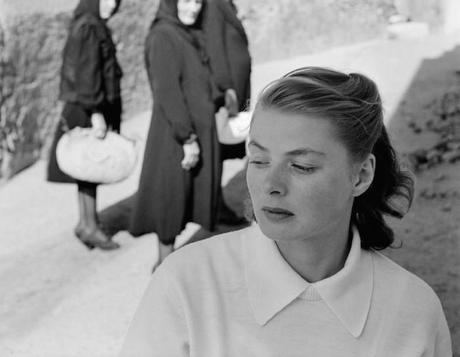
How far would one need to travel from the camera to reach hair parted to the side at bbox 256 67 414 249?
1502 millimetres

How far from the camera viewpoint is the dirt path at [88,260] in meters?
4.09

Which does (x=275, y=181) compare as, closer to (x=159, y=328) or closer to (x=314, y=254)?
(x=314, y=254)

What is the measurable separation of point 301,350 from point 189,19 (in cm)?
308

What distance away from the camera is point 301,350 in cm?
154

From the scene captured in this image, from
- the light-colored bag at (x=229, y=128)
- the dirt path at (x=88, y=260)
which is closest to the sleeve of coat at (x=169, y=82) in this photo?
the light-colored bag at (x=229, y=128)

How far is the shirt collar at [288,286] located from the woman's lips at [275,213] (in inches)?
4.9

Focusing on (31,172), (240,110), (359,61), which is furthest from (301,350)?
(359,61)

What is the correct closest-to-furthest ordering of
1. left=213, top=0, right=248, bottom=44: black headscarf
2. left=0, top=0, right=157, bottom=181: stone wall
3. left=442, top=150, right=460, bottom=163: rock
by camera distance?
left=213, top=0, right=248, bottom=44: black headscarf, left=442, top=150, right=460, bottom=163: rock, left=0, top=0, right=157, bottom=181: stone wall

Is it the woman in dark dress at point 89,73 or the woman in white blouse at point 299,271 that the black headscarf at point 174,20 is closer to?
the woman in dark dress at point 89,73

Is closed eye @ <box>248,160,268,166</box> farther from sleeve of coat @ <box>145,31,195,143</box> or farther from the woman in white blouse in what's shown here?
sleeve of coat @ <box>145,31,195,143</box>

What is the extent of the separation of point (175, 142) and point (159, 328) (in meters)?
2.83

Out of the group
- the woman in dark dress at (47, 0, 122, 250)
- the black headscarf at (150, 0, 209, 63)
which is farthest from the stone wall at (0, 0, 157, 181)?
the black headscarf at (150, 0, 209, 63)

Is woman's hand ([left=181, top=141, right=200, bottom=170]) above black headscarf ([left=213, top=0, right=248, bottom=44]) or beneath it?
beneath

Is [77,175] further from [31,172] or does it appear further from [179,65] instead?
[31,172]
